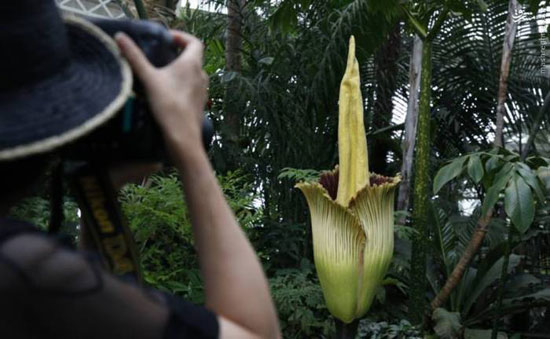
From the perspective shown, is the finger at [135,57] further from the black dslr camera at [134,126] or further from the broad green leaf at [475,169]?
the broad green leaf at [475,169]

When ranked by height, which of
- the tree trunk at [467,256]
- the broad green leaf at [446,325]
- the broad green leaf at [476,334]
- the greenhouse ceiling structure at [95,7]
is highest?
the greenhouse ceiling structure at [95,7]

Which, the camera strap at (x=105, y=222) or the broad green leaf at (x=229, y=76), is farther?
the broad green leaf at (x=229, y=76)

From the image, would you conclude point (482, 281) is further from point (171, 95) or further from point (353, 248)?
point (171, 95)

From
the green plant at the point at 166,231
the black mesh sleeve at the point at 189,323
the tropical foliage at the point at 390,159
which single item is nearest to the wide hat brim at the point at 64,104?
the black mesh sleeve at the point at 189,323

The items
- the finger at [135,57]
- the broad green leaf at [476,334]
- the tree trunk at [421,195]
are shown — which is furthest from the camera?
the broad green leaf at [476,334]

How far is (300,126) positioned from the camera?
5121mm

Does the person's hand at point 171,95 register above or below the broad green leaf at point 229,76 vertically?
above

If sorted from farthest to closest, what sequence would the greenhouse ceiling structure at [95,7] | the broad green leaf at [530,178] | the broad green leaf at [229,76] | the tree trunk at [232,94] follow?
the tree trunk at [232,94] < the broad green leaf at [229,76] < the greenhouse ceiling structure at [95,7] < the broad green leaf at [530,178]

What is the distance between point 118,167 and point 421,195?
11.5 feet

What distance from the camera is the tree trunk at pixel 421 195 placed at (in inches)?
162

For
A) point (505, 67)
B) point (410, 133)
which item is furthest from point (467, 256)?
point (410, 133)

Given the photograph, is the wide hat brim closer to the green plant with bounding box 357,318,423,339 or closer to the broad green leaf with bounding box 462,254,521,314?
the green plant with bounding box 357,318,423,339

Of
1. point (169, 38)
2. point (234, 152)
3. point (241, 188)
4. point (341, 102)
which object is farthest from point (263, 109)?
point (169, 38)

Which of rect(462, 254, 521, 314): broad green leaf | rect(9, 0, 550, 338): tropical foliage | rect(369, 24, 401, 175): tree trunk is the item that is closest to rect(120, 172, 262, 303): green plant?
rect(9, 0, 550, 338): tropical foliage
